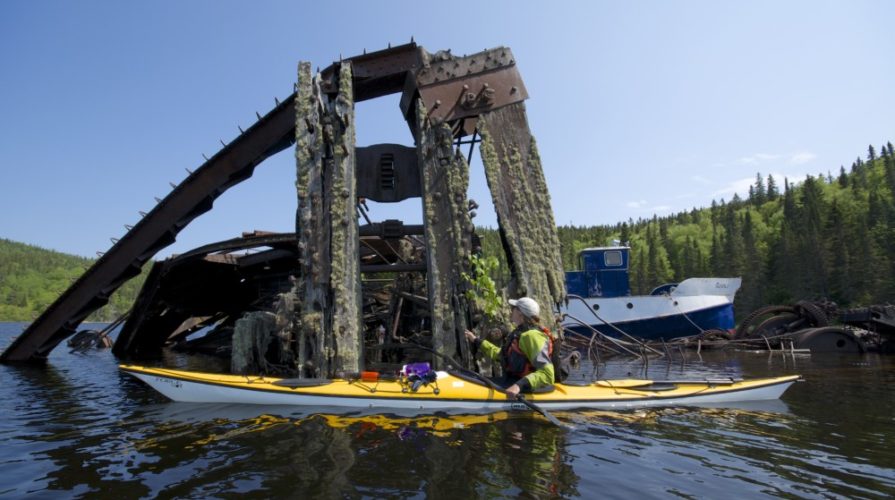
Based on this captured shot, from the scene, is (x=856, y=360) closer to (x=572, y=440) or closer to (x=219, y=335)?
(x=572, y=440)

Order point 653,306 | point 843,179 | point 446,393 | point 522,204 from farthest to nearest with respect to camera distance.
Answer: point 843,179 → point 653,306 → point 522,204 → point 446,393

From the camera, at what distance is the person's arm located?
7.50 m

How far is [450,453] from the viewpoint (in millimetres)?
5781

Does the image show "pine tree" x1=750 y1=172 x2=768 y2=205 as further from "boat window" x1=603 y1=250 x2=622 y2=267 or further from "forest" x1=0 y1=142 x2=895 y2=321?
"boat window" x1=603 y1=250 x2=622 y2=267

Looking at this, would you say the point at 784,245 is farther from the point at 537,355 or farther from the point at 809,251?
the point at 537,355

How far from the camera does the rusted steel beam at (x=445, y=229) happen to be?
9.34 metres

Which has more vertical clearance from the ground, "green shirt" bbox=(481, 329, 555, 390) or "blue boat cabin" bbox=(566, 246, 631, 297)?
"blue boat cabin" bbox=(566, 246, 631, 297)

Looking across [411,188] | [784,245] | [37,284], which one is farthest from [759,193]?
[37,284]

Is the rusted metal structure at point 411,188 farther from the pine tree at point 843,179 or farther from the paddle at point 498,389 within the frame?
the pine tree at point 843,179

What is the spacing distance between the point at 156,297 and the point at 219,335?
4857mm

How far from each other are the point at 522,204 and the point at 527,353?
3256 millimetres

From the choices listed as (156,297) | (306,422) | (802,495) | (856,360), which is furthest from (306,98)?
(856,360)

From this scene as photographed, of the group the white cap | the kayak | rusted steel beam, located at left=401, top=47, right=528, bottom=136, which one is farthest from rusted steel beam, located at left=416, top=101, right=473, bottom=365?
the white cap

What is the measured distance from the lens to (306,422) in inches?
294
